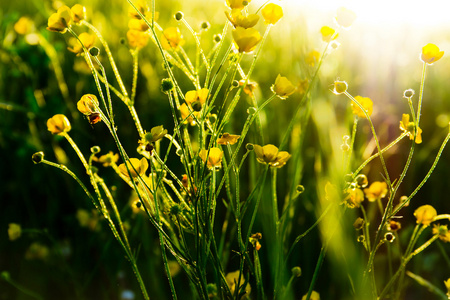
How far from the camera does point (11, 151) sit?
4.90ft

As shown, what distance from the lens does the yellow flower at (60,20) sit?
71cm

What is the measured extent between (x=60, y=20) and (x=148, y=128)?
80 centimetres

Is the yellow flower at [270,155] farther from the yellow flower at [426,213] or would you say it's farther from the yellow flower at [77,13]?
the yellow flower at [77,13]

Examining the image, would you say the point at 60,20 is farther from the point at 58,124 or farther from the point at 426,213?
the point at 426,213

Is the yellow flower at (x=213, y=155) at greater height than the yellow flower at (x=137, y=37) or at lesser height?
lesser

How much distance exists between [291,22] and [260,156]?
885 mm

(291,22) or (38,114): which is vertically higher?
(291,22)

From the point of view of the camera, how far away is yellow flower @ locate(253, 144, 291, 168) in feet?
2.30

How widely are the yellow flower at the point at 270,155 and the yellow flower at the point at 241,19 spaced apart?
0.18 m

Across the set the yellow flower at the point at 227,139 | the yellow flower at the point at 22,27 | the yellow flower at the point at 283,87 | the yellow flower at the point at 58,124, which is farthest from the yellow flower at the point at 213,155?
A: the yellow flower at the point at 22,27

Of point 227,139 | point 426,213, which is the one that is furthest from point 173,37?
point 426,213

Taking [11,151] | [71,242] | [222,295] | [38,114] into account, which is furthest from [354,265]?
[11,151]

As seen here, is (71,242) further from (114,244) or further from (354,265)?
(354,265)

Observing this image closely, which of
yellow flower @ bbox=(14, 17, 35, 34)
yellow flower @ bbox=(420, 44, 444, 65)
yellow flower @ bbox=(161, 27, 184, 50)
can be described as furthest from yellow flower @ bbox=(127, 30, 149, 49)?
yellow flower @ bbox=(14, 17, 35, 34)
